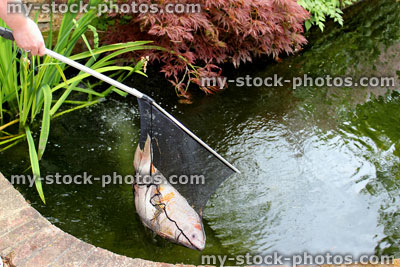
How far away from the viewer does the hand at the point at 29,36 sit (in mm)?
Result: 1735

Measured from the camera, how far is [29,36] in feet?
5.82

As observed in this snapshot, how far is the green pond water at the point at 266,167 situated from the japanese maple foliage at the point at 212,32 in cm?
31

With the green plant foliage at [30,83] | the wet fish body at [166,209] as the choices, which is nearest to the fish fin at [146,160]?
the wet fish body at [166,209]

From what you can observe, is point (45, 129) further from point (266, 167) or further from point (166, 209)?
point (266, 167)

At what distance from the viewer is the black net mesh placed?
2289 millimetres

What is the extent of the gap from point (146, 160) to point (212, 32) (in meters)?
1.82

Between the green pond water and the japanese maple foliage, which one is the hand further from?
the japanese maple foliage

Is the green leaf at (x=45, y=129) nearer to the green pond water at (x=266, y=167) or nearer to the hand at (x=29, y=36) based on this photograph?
the green pond water at (x=266, y=167)

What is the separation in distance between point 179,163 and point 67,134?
4.87 ft

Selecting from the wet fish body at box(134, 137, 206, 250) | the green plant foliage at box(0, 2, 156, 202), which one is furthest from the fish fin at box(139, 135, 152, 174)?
the green plant foliage at box(0, 2, 156, 202)

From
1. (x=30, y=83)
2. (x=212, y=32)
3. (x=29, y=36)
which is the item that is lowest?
(x=30, y=83)

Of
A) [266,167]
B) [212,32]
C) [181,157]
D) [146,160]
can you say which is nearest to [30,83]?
[146,160]

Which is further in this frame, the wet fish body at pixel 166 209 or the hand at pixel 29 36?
the wet fish body at pixel 166 209

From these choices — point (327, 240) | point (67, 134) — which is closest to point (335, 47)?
point (327, 240)
